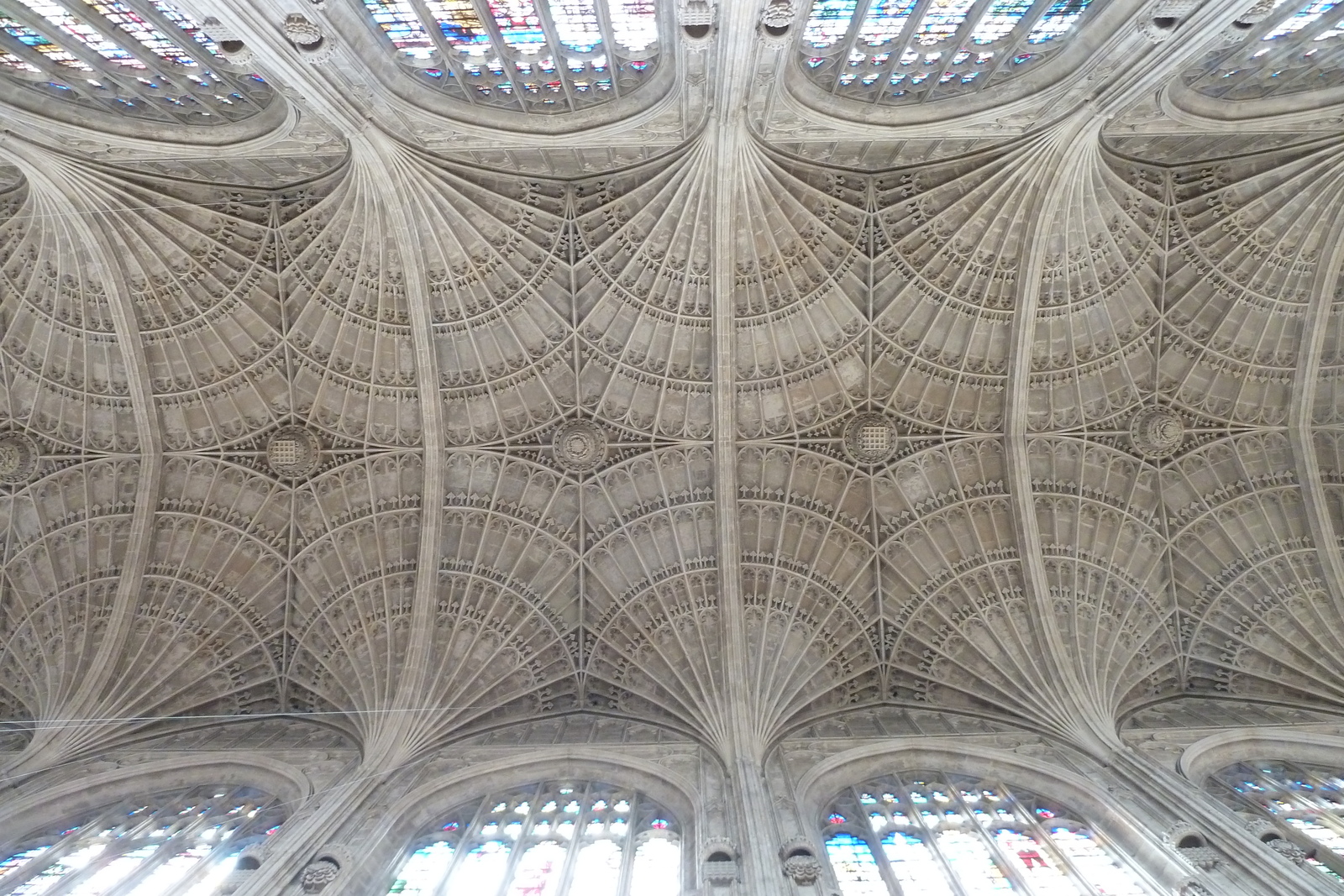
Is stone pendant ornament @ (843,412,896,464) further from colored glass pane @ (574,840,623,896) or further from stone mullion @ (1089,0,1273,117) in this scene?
colored glass pane @ (574,840,623,896)

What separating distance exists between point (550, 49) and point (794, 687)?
1242 centimetres

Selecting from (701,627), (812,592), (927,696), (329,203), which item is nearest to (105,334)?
(329,203)

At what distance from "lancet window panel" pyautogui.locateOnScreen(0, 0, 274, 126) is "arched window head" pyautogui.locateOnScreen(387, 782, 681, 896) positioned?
12305 millimetres

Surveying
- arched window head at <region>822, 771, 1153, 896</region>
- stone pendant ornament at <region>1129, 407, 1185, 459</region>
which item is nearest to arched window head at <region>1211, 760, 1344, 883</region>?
arched window head at <region>822, 771, 1153, 896</region>

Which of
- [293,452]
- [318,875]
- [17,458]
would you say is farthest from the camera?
[293,452]

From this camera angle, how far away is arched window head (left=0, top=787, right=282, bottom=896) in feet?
37.2

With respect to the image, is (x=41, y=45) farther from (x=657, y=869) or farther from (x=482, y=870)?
(x=657, y=869)

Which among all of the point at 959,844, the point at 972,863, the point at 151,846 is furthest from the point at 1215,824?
the point at 151,846

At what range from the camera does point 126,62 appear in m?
11.7

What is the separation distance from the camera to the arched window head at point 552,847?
11594 millimetres

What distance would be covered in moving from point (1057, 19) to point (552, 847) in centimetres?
1516

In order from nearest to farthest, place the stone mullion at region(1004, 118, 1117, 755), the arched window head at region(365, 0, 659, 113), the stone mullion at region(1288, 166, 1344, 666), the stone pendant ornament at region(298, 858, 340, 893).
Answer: the stone pendant ornament at region(298, 858, 340, 893), the arched window head at region(365, 0, 659, 113), the stone mullion at region(1004, 118, 1117, 755), the stone mullion at region(1288, 166, 1344, 666)

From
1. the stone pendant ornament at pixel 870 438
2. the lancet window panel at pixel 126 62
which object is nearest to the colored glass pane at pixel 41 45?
the lancet window panel at pixel 126 62

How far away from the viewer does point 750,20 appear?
10203mm
